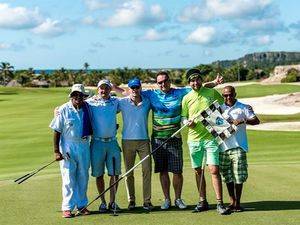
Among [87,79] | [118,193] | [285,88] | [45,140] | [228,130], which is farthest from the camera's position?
[87,79]

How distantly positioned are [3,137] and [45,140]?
92.1 inches

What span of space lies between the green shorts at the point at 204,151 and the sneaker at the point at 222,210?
2.06ft

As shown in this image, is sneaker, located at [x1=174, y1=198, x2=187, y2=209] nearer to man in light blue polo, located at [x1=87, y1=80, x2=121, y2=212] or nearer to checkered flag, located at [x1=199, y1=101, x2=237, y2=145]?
man in light blue polo, located at [x1=87, y1=80, x2=121, y2=212]

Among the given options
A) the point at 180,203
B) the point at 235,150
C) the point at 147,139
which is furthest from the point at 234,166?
the point at 147,139

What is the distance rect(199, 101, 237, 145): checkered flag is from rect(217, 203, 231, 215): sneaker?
0.94 metres

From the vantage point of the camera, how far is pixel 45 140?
2061 cm

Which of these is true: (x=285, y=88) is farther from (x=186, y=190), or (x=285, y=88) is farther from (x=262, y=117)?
(x=186, y=190)

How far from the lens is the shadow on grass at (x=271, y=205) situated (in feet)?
29.0

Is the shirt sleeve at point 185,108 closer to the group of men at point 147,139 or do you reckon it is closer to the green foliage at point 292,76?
the group of men at point 147,139

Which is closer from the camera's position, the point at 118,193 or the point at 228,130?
the point at 228,130

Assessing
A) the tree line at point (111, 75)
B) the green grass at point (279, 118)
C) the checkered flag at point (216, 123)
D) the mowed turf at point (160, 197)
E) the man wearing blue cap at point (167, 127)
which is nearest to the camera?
the mowed turf at point (160, 197)

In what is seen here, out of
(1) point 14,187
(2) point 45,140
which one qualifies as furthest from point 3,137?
(1) point 14,187

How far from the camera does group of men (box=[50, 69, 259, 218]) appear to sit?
8.95 meters

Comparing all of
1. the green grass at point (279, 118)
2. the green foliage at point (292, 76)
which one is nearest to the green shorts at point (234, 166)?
the green grass at point (279, 118)
